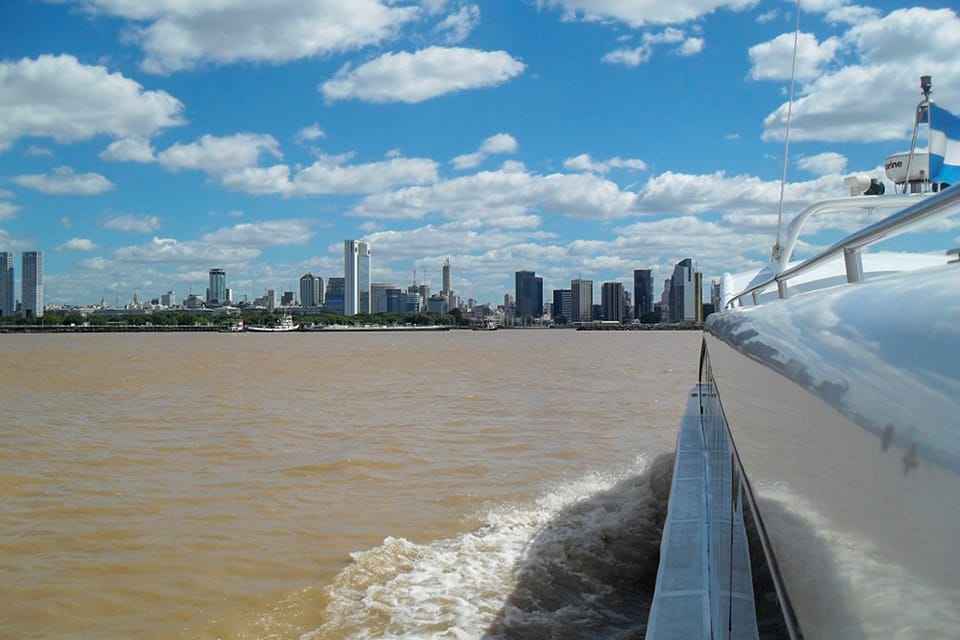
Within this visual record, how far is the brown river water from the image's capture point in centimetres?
525

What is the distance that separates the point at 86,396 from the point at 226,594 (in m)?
17.1

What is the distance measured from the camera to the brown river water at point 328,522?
5246mm

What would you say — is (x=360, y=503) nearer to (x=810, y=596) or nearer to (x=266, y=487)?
(x=266, y=487)

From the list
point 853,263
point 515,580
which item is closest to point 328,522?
point 515,580

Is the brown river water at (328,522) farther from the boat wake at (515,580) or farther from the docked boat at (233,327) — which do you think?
the docked boat at (233,327)

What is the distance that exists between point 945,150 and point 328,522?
5.79m

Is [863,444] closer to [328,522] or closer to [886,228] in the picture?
[886,228]

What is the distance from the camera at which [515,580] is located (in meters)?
5.66

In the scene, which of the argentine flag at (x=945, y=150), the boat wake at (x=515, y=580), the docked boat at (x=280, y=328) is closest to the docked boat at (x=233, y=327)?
the docked boat at (x=280, y=328)

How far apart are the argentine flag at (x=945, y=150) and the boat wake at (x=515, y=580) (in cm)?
339

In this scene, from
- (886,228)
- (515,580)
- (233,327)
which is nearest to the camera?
(886,228)

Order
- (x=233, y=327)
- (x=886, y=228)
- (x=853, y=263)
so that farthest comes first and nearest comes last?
1. (x=233, y=327)
2. (x=853, y=263)
3. (x=886, y=228)

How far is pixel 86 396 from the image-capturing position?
20688 mm

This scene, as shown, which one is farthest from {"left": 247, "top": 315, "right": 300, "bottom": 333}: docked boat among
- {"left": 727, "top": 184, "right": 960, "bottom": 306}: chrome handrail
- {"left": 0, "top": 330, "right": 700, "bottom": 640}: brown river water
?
{"left": 727, "top": 184, "right": 960, "bottom": 306}: chrome handrail
